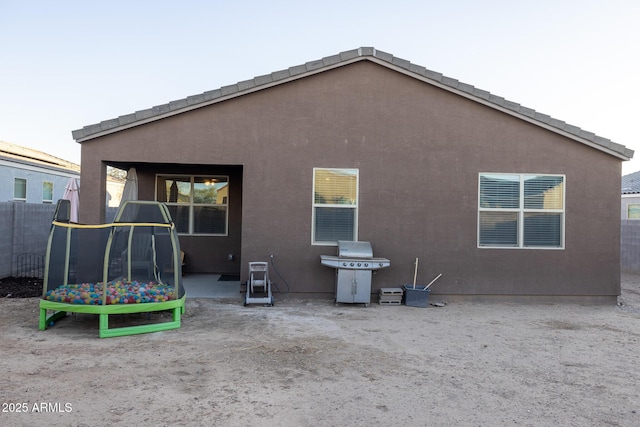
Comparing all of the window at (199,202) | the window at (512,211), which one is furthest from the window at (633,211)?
the window at (199,202)

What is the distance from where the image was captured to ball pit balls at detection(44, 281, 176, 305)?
518cm

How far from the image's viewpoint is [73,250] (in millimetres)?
5840

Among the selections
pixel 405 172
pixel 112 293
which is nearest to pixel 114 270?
pixel 112 293

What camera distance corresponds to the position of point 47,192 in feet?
53.1

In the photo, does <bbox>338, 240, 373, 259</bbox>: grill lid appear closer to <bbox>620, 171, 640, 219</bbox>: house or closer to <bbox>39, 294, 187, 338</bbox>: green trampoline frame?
<bbox>39, 294, 187, 338</bbox>: green trampoline frame

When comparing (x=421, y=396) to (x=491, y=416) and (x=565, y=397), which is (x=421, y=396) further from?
(x=565, y=397)

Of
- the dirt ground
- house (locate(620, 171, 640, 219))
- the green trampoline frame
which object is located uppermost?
house (locate(620, 171, 640, 219))

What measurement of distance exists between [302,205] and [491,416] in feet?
16.1

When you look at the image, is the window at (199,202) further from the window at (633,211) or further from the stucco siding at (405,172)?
the window at (633,211)

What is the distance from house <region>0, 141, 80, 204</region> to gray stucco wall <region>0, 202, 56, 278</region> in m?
5.46

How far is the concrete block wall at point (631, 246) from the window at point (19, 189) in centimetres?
1990

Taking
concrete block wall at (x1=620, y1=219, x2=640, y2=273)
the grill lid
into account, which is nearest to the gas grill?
the grill lid

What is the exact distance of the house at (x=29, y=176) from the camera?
13742 mm

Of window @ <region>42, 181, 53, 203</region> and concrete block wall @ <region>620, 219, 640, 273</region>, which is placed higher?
window @ <region>42, 181, 53, 203</region>
